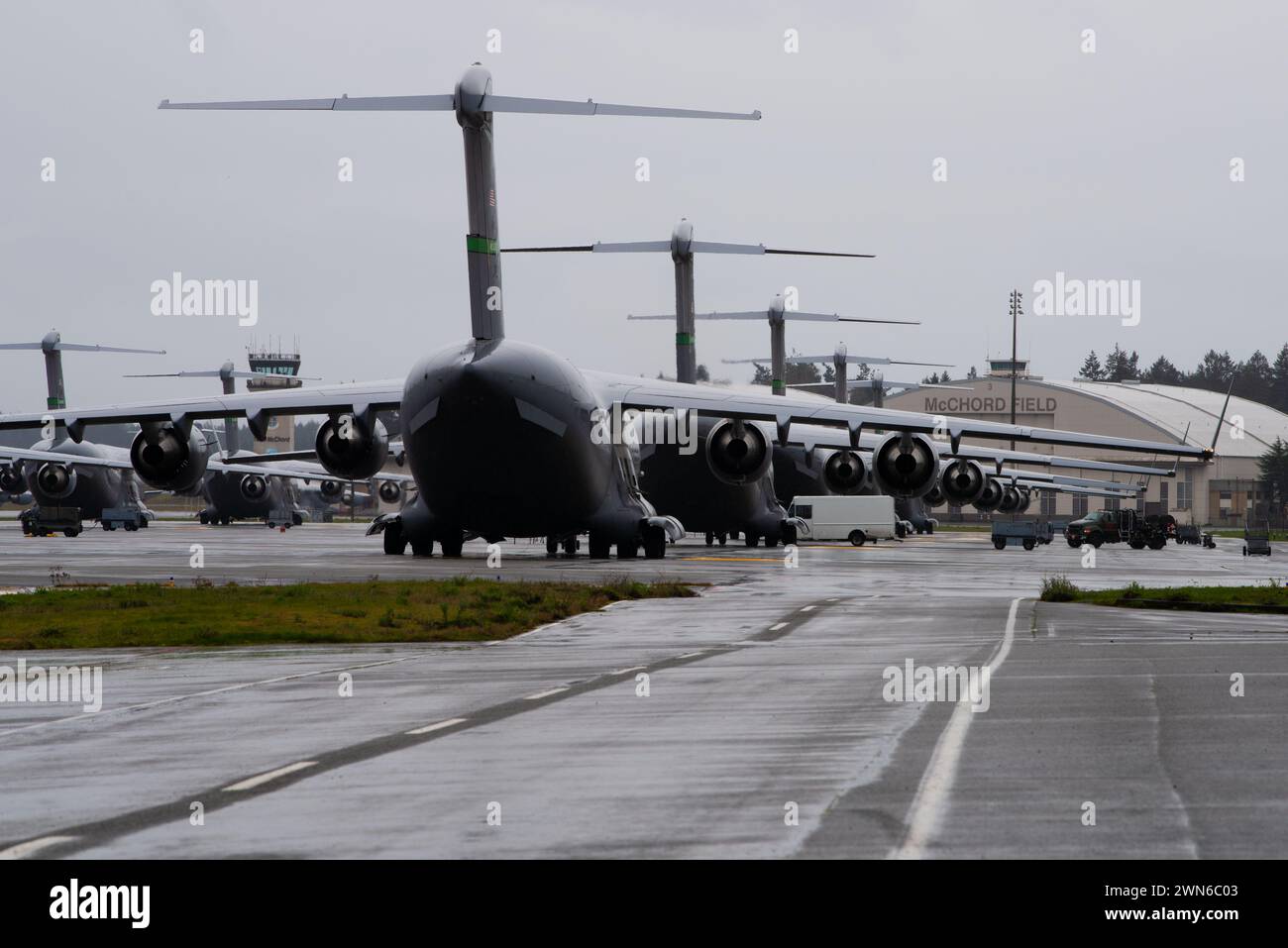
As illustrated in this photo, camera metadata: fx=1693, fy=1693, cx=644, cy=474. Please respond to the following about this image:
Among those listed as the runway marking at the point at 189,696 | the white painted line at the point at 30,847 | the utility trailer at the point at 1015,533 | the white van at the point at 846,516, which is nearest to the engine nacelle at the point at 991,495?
the utility trailer at the point at 1015,533

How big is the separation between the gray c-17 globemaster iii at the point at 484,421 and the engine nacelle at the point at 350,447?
0.04 metres

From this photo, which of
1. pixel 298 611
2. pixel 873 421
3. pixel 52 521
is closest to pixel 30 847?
pixel 298 611

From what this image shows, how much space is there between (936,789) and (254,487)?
101729 mm

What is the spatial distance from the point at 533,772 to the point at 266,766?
1842 mm

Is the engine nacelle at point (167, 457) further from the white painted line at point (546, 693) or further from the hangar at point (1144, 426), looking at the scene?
the hangar at point (1144, 426)

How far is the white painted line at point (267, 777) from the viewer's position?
10289mm

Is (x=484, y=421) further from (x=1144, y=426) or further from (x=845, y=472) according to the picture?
(x=1144, y=426)

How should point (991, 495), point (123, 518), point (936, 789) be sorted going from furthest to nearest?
point (123, 518)
point (991, 495)
point (936, 789)

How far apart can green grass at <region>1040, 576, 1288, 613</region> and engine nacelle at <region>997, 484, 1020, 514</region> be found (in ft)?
215

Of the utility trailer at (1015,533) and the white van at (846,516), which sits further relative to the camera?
the white van at (846,516)

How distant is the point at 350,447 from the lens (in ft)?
150
